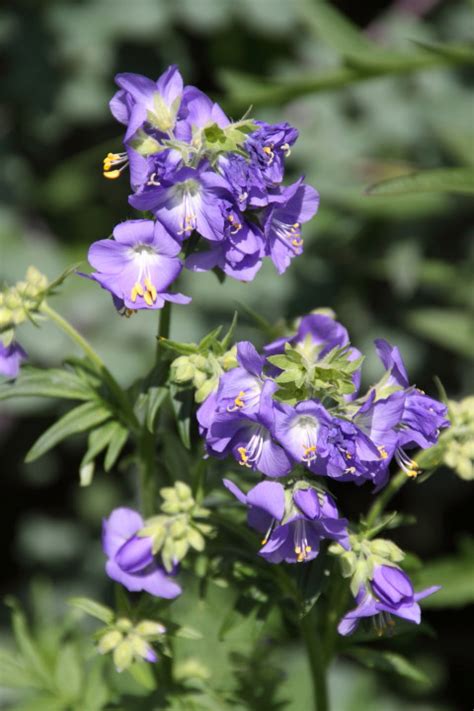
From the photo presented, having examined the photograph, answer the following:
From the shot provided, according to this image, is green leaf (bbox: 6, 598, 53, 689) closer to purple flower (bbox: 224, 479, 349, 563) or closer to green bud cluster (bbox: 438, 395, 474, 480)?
purple flower (bbox: 224, 479, 349, 563)

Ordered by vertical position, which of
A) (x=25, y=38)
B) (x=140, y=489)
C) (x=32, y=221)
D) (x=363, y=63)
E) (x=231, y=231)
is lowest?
(x=32, y=221)

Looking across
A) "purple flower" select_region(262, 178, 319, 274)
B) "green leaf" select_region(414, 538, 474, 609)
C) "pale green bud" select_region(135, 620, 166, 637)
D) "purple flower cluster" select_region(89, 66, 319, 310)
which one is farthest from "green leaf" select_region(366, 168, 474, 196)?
"pale green bud" select_region(135, 620, 166, 637)

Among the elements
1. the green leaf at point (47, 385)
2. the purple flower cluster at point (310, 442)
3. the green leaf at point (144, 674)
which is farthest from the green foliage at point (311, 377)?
the green leaf at point (144, 674)

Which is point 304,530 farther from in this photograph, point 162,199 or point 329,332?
point 162,199

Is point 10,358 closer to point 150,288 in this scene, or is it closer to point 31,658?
point 150,288

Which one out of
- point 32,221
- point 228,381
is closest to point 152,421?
point 228,381
